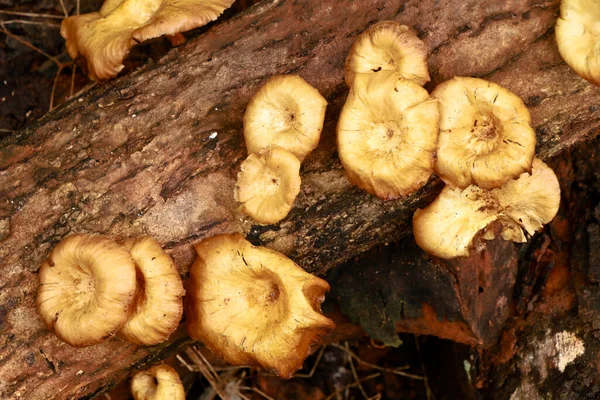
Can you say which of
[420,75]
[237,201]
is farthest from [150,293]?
[420,75]

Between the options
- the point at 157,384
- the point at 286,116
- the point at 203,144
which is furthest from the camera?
the point at 157,384

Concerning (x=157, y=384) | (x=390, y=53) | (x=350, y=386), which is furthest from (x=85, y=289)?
(x=350, y=386)

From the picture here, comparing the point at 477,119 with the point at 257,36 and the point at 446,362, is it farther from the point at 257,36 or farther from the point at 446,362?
the point at 446,362

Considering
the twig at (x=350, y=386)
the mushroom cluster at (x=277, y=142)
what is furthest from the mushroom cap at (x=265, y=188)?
the twig at (x=350, y=386)

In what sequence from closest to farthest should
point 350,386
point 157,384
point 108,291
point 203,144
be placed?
1. point 108,291
2. point 203,144
3. point 157,384
4. point 350,386

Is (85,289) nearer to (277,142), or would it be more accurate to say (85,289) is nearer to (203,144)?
(203,144)

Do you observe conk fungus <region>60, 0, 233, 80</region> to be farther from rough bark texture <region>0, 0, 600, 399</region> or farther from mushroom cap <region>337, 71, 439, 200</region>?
mushroom cap <region>337, 71, 439, 200</region>
